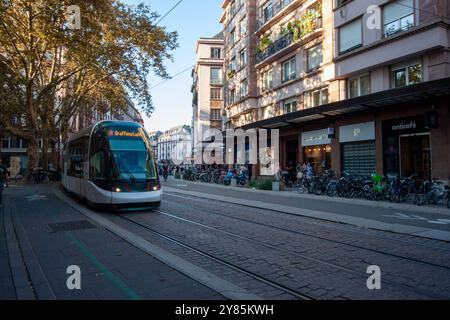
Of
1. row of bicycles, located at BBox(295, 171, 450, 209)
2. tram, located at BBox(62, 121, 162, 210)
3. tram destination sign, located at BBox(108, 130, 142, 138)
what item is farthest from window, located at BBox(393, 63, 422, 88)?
tram destination sign, located at BBox(108, 130, 142, 138)

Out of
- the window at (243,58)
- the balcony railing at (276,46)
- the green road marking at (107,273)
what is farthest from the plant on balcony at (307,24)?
the green road marking at (107,273)

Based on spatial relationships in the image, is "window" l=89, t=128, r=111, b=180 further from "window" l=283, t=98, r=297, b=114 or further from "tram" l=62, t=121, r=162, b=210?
"window" l=283, t=98, r=297, b=114

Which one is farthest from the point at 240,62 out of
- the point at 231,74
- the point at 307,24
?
the point at 307,24

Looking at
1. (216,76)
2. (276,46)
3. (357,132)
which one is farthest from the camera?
(216,76)

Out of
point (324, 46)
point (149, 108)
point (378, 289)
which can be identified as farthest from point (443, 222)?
point (149, 108)

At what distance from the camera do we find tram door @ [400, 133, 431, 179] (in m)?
17.8

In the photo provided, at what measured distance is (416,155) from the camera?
18.4 m

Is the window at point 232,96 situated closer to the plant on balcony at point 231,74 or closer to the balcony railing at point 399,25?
the plant on balcony at point 231,74

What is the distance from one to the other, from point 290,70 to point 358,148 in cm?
1015

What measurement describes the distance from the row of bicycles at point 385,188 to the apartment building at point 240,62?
15696 mm

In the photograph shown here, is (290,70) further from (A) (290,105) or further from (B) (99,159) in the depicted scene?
(B) (99,159)

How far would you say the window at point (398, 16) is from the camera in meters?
18.3

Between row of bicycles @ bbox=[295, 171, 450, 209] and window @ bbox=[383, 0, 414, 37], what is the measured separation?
777 cm
